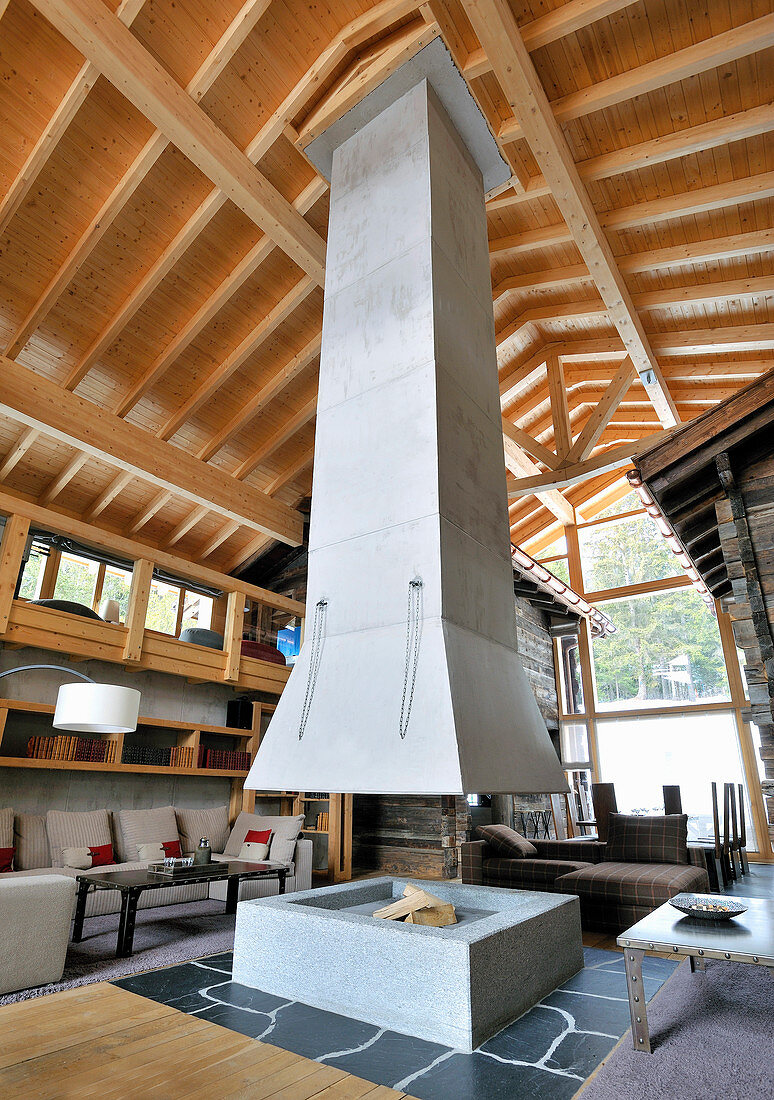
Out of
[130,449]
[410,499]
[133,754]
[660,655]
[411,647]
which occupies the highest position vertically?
[130,449]

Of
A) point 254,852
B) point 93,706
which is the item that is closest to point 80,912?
point 93,706

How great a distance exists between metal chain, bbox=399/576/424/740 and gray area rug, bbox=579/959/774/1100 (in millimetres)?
1510

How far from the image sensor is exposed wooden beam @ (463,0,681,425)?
3982mm

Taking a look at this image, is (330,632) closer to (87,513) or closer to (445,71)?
(445,71)

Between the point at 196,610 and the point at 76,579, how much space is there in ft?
5.71

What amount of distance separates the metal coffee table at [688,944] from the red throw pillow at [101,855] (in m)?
4.75

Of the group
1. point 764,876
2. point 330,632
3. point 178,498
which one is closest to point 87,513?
point 178,498

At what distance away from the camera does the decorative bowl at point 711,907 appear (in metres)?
3.01

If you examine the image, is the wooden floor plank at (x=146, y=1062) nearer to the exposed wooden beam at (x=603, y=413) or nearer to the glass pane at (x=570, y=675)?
the exposed wooden beam at (x=603, y=413)

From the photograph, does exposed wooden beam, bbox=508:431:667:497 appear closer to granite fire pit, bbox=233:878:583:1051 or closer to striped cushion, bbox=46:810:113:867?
granite fire pit, bbox=233:878:583:1051

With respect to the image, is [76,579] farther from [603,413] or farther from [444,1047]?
[444,1047]

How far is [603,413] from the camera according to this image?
23.8 feet

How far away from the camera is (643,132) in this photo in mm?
5125

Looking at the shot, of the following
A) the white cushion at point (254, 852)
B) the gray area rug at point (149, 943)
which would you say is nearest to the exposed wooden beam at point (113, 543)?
the white cushion at point (254, 852)
